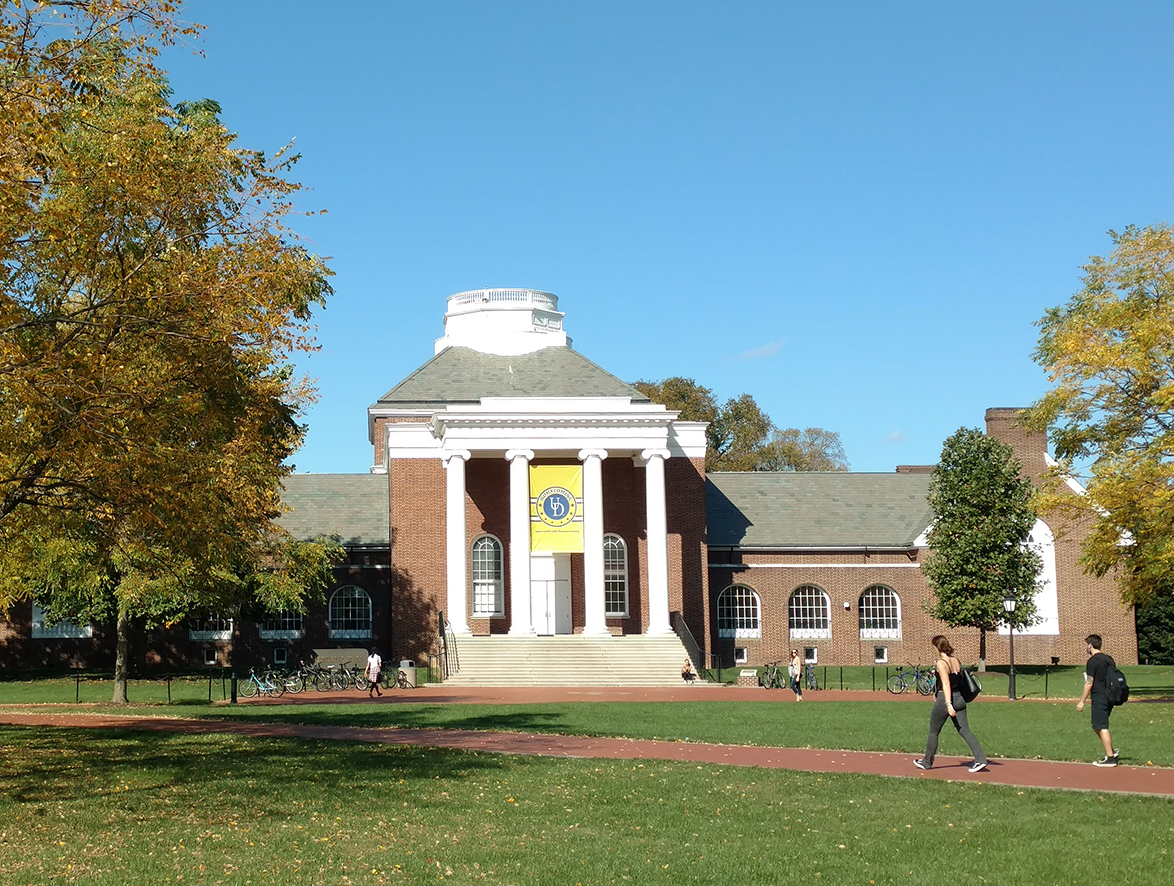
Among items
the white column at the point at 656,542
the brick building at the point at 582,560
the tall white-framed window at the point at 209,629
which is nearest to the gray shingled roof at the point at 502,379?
the brick building at the point at 582,560

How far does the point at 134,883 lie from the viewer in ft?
31.6

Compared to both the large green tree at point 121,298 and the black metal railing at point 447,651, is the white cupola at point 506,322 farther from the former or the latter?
the large green tree at point 121,298

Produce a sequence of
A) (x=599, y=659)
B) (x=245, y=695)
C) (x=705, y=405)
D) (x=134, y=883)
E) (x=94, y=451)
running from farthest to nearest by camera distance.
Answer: (x=705, y=405), (x=599, y=659), (x=245, y=695), (x=94, y=451), (x=134, y=883)

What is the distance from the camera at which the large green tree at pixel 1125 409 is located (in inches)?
1096

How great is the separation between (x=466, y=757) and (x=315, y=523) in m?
31.4

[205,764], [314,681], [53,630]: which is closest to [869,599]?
[314,681]

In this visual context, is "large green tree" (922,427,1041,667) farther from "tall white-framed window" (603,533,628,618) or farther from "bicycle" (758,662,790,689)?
"tall white-framed window" (603,533,628,618)

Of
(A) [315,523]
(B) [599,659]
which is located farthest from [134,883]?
(A) [315,523]

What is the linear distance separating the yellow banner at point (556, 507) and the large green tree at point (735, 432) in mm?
31949

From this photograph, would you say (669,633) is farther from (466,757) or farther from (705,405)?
A: (705,405)

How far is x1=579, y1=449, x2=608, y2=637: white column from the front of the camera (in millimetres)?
43156

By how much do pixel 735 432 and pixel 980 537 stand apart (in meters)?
39.8

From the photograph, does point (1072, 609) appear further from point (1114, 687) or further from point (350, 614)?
point (1114, 687)

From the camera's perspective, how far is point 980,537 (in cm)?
4322
